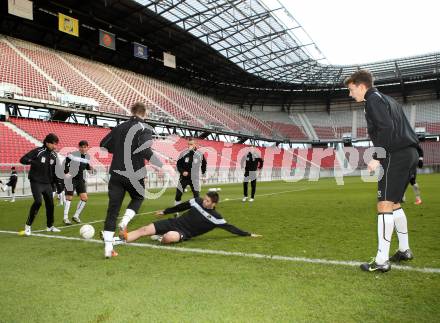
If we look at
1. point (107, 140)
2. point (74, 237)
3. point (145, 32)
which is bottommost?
point (74, 237)

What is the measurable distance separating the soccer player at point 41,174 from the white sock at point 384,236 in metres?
6.34

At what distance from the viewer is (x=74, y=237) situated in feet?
22.9

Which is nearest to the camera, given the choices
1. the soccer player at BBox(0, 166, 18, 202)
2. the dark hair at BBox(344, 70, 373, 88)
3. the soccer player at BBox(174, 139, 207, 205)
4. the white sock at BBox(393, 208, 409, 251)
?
the dark hair at BBox(344, 70, 373, 88)

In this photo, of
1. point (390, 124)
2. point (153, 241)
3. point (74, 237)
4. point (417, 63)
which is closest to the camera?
point (390, 124)

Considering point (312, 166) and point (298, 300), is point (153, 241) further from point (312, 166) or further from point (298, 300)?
point (312, 166)

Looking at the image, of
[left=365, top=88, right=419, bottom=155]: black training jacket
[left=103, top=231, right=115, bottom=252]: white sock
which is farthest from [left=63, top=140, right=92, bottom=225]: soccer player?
[left=365, top=88, right=419, bottom=155]: black training jacket

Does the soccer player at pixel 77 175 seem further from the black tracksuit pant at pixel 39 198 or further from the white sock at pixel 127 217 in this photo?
the white sock at pixel 127 217

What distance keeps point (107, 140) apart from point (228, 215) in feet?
17.0

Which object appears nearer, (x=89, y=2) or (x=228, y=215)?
(x=228, y=215)

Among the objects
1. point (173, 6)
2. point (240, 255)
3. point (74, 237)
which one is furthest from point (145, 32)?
point (240, 255)

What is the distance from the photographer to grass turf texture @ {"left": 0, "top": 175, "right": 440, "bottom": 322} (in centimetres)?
291

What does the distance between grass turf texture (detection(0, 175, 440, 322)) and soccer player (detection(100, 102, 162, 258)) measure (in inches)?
26.6

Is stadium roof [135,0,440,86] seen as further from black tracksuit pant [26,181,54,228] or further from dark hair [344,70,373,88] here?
dark hair [344,70,373,88]

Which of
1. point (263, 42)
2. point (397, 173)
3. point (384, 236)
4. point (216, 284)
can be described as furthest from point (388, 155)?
point (263, 42)
